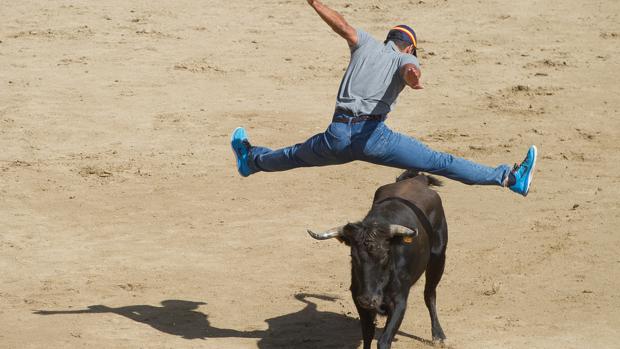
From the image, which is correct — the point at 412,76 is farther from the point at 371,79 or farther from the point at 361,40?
the point at 361,40

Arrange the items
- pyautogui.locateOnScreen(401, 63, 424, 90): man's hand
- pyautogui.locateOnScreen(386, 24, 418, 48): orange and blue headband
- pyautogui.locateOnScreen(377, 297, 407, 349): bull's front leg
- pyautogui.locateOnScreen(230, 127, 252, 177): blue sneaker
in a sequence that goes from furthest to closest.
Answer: pyautogui.locateOnScreen(230, 127, 252, 177): blue sneaker
pyautogui.locateOnScreen(386, 24, 418, 48): orange and blue headband
pyautogui.locateOnScreen(377, 297, 407, 349): bull's front leg
pyautogui.locateOnScreen(401, 63, 424, 90): man's hand

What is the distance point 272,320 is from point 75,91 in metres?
7.78

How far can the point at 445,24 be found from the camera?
2161 centimetres

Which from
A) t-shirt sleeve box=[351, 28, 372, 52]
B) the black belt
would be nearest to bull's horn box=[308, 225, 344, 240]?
the black belt

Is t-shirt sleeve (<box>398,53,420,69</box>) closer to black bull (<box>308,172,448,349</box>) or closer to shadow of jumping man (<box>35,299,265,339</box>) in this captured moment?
black bull (<box>308,172,448,349</box>)

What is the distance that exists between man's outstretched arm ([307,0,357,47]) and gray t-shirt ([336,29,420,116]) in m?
0.08

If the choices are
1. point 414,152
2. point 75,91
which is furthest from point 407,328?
point 75,91

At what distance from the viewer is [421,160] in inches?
424

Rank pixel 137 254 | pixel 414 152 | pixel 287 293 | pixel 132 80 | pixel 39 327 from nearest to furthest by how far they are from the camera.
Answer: pixel 414 152 → pixel 39 327 → pixel 287 293 → pixel 137 254 → pixel 132 80

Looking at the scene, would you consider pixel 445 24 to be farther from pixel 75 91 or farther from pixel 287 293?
pixel 287 293

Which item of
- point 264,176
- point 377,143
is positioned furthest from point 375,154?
point 264,176

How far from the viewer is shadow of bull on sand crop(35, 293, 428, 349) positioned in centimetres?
1162

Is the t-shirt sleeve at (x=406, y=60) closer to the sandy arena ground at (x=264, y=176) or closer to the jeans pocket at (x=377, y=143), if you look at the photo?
the jeans pocket at (x=377, y=143)

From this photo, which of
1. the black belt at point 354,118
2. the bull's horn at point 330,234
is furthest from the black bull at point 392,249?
the black belt at point 354,118
